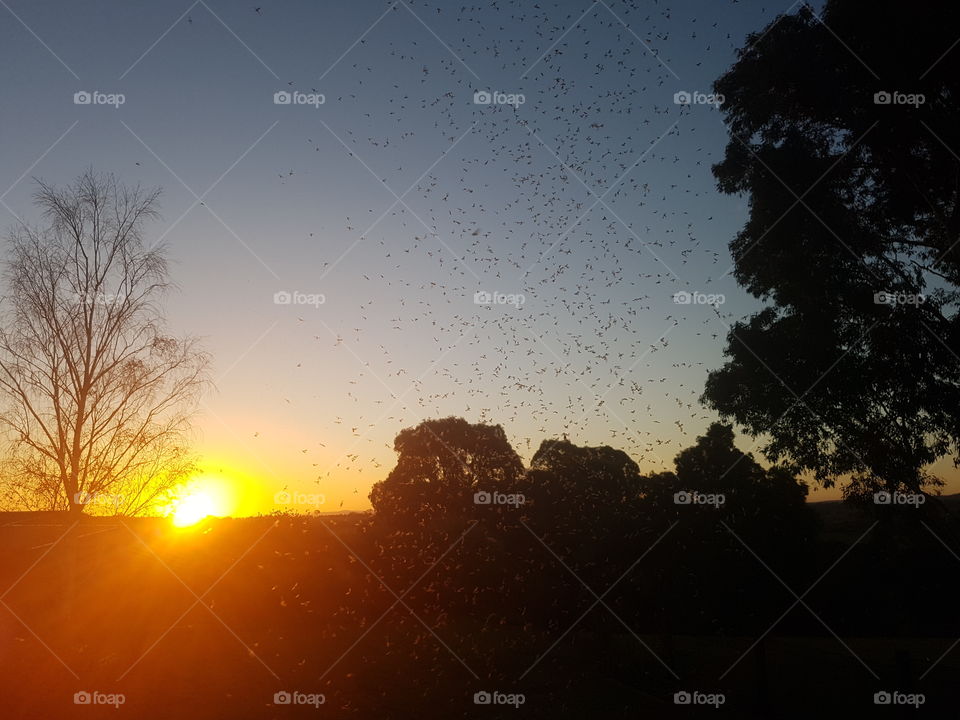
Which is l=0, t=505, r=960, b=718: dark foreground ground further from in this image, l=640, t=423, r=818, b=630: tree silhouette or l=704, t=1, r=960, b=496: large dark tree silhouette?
l=704, t=1, r=960, b=496: large dark tree silhouette

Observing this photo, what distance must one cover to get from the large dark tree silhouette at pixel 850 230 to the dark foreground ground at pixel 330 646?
3.87 meters

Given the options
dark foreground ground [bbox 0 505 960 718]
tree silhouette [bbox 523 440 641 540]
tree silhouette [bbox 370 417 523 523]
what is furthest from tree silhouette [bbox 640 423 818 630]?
tree silhouette [bbox 370 417 523 523]

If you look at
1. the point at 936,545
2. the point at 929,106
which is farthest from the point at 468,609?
the point at 929,106

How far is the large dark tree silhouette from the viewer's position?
13.8 meters

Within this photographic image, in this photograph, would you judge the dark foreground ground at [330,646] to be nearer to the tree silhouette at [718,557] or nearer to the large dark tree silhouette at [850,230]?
the tree silhouette at [718,557]

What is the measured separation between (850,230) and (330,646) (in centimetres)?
1501

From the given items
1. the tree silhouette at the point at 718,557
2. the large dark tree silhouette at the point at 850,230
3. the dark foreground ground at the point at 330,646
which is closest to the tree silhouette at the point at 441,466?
the dark foreground ground at the point at 330,646

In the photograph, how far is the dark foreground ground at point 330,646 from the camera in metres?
11.6

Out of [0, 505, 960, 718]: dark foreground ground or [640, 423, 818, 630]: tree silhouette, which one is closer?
[0, 505, 960, 718]: dark foreground ground

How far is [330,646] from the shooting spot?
47.4 feet

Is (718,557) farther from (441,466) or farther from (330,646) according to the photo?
(441,466)

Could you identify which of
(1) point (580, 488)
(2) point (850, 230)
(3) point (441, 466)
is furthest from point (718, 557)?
(3) point (441, 466)

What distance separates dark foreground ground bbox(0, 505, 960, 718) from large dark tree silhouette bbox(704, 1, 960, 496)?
3.87 metres

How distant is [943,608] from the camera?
17297 mm
